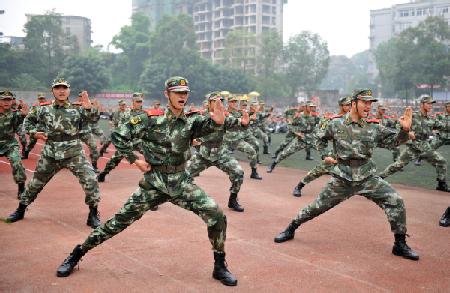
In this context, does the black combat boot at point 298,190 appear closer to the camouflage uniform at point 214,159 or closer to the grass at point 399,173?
the camouflage uniform at point 214,159

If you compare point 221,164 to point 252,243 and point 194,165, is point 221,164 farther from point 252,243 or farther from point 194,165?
point 252,243

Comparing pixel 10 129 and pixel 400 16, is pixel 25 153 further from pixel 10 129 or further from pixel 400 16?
pixel 400 16

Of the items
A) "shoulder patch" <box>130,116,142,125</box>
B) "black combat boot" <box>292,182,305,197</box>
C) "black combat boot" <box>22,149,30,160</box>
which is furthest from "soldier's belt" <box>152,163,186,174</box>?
"black combat boot" <box>22,149,30,160</box>

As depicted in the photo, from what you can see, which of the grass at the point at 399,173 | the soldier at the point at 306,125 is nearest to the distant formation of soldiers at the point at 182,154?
the soldier at the point at 306,125

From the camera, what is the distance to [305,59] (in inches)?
2542

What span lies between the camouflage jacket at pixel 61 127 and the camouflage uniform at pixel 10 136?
1.48 metres

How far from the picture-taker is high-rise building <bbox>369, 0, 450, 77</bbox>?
83.1 m

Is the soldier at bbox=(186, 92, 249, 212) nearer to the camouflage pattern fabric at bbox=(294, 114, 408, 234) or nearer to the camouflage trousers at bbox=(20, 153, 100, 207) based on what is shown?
the camouflage trousers at bbox=(20, 153, 100, 207)

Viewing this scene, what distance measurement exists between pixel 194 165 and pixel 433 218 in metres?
4.52

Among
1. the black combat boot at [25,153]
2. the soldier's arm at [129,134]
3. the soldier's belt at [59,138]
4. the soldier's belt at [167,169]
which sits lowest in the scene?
the black combat boot at [25,153]

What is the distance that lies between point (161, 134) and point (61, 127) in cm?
295

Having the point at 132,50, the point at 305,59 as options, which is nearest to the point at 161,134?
the point at 305,59

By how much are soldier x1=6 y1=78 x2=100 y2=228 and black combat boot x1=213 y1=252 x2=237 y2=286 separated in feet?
9.29

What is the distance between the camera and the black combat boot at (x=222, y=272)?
531 centimetres
